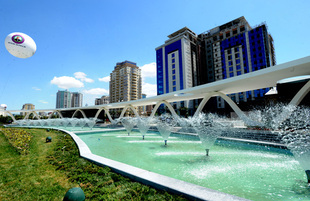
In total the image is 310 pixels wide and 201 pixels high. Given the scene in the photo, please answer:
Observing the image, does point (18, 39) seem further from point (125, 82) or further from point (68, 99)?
point (68, 99)

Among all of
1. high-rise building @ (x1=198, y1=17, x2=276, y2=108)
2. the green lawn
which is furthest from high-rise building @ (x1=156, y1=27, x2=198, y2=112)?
the green lawn

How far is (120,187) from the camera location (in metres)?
3.36

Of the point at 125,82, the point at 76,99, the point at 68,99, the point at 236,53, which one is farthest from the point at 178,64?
the point at 68,99

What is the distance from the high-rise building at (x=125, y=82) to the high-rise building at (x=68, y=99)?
67.5m

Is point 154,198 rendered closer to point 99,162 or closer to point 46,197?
point 46,197

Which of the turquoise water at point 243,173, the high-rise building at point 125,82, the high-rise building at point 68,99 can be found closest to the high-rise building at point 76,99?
the high-rise building at point 68,99

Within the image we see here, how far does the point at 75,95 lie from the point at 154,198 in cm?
15188

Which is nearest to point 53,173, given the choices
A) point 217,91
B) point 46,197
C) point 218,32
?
point 46,197

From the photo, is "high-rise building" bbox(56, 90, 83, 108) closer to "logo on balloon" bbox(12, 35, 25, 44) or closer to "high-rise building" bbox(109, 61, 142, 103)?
"high-rise building" bbox(109, 61, 142, 103)

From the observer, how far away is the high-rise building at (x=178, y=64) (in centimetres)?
5225

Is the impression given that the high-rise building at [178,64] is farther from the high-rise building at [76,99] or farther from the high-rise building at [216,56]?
the high-rise building at [76,99]

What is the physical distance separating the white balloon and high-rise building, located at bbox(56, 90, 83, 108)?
462ft

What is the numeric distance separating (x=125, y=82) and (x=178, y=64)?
35.4 m

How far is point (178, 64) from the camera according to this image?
175 ft
